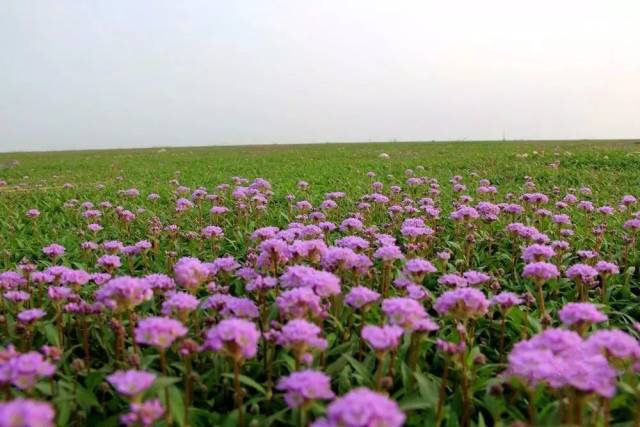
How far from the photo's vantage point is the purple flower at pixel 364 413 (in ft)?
4.53

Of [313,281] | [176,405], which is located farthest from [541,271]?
[176,405]

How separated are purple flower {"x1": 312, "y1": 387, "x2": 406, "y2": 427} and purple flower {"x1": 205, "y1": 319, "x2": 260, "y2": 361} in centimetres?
63

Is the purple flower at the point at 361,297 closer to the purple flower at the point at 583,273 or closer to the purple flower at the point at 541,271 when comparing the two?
the purple flower at the point at 541,271

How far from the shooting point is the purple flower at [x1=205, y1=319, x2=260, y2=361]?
199cm

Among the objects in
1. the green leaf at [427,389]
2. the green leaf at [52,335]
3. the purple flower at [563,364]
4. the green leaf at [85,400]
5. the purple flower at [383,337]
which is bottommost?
the green leaf at [427,389]

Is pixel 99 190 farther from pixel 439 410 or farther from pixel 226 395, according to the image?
pixel 439 410

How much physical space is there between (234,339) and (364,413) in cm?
77

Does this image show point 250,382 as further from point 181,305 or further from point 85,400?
point 85,400

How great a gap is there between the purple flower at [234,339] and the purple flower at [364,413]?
63 centimetres

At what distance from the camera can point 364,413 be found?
54.7 inches

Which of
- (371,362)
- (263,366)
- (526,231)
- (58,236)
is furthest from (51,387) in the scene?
(58,236)

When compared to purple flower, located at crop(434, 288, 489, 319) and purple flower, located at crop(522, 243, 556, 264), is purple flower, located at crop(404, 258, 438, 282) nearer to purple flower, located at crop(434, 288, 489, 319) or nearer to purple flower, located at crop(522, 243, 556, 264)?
purple flower, located at crop(434, 288, 489, 319)

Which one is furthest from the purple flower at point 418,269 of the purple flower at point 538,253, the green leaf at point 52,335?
the green leaf at point 52,335

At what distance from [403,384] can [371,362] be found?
211mm
